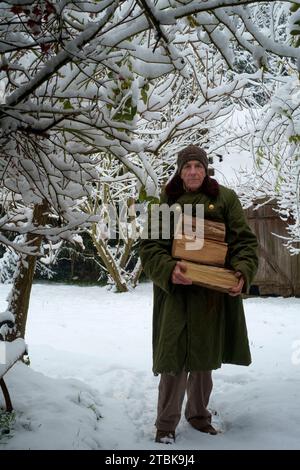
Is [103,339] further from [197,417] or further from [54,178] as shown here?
[54,178]

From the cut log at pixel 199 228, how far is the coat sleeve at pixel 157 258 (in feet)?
0.44

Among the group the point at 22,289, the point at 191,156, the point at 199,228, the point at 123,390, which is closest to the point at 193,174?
the point at 191,156

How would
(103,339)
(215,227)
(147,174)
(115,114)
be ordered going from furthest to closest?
(103,339), (215,227), (147,174), (115,114)

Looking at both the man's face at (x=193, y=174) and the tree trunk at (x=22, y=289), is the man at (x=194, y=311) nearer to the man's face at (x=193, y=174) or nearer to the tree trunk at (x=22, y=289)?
the man's face at (x=193, y=174)

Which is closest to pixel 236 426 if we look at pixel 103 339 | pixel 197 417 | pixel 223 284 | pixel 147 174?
pixel 197 417

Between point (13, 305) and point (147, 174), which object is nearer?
point (147, 174)

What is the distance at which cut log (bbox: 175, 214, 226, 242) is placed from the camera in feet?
9.04

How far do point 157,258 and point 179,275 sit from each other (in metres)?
0.22

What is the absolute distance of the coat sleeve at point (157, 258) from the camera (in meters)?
2.67

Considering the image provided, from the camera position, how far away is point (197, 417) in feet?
9.49

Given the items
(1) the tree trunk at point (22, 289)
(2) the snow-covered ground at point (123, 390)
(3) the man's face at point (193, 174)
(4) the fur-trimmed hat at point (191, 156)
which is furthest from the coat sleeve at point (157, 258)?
(1) the tree trunk at point (22, 289)

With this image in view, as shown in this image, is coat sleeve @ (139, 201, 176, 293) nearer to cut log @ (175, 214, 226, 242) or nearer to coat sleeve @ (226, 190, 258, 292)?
cut log @ (175, 214, 226, 242)

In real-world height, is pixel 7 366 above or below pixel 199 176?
below

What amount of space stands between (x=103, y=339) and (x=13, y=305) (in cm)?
248
